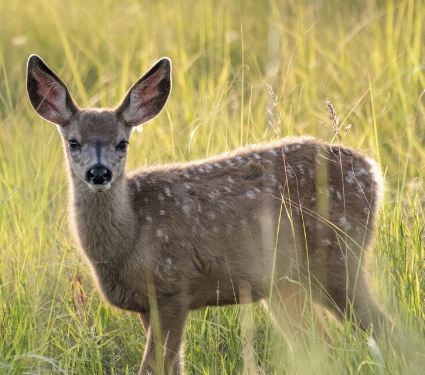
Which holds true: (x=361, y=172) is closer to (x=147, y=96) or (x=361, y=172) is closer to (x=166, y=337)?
(x=147, y=96)

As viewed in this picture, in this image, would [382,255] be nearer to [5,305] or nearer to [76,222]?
[76,222]

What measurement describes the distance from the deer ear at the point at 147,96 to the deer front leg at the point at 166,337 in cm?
133

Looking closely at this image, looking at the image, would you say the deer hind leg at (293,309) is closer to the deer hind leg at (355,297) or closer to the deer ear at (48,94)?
the deer hind leg at (355,297)

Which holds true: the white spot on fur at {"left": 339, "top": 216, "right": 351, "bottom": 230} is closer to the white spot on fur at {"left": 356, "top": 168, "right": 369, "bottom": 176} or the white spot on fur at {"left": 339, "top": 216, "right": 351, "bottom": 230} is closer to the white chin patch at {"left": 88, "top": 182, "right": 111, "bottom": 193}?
the white spot on fur at {"left": 356, "top": 168, "right": 369, "bottom": 176}

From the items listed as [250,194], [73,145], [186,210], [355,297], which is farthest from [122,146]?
[355,297]

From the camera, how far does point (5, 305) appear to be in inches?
169

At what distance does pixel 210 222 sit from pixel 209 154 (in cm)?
151

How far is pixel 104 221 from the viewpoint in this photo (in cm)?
445

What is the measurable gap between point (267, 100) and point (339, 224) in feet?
8.62

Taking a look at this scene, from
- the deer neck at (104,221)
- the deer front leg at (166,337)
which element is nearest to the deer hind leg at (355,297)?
the deer front leg at (166,337)

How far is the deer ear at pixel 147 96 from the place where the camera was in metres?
4.72

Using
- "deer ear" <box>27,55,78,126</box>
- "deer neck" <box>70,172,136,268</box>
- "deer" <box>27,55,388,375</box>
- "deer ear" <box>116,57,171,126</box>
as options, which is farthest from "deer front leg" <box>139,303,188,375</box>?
"deer ear" <box>27,55,78,126</box>

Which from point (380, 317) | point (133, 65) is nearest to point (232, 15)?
point (133, 65)

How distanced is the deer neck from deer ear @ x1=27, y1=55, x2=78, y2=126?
1.54 feet
